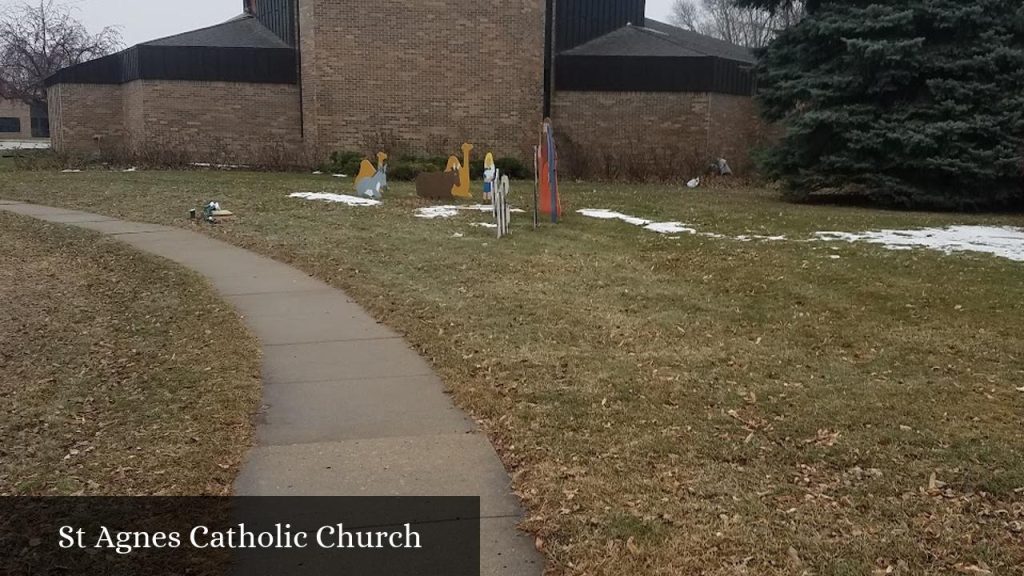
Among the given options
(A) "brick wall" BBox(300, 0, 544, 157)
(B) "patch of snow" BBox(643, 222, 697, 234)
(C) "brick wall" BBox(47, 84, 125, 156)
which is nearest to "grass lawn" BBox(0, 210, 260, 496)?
(B) "patch of snow" BBox(643, 222, 697, 234)

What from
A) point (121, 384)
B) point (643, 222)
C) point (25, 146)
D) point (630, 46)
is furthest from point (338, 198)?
point (25, 146)

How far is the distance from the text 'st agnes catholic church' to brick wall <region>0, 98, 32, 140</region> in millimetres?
63850

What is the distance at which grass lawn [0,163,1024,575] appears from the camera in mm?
3393

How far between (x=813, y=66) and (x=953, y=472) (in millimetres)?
15810

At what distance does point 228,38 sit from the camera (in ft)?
92.1

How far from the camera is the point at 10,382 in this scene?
5523mm

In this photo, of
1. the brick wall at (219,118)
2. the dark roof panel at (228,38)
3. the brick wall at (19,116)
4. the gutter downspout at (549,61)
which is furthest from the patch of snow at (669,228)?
the brick wall at (19,116)

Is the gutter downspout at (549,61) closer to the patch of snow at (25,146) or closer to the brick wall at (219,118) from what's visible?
the brick wall at (219,118)

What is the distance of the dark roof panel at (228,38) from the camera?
27281mm

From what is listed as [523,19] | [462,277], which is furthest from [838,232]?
[523,19]

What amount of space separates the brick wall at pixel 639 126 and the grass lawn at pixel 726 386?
14.5m

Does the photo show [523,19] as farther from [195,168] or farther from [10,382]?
[10,382]

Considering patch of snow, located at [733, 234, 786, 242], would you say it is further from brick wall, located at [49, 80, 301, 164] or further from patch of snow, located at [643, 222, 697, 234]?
brick wall, located at [49, 80, 301, 164]

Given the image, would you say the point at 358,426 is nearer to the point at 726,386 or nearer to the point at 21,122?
the point at 726,386
